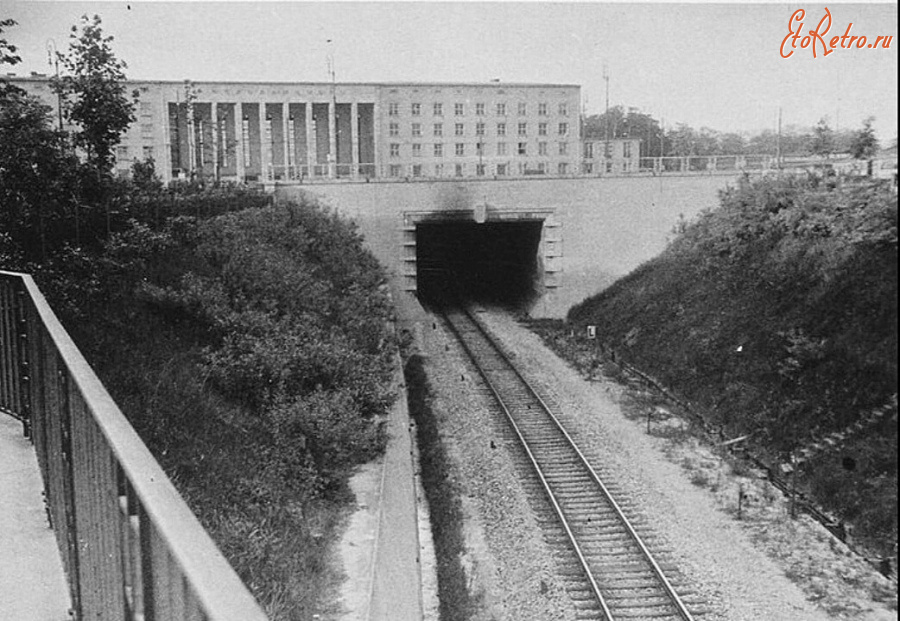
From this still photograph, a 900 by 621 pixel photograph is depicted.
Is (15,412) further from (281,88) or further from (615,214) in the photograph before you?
(281,88)

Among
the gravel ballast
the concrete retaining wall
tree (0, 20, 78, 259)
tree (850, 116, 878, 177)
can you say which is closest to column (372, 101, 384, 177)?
the concrete retaining wall

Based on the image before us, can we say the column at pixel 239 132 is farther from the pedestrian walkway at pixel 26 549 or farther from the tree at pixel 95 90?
the pedestrian walkway at pixel 26 549

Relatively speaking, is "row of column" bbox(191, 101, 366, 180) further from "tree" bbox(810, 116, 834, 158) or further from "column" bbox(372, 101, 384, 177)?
"tree" bbox(810, 116, 834, 158)

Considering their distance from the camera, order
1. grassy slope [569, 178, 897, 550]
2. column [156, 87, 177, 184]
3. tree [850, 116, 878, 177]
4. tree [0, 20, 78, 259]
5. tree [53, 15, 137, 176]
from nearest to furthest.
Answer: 1. tree [850, 116, 878, 177]
2. tree [0, 20, 78, 259]
3. grassy slope [569, 178, 897, 550]
4. tree [53, 15, 137, 176]
5. column [156, 87, 177, 184]

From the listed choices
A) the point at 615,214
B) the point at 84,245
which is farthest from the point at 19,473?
the point at 615,214

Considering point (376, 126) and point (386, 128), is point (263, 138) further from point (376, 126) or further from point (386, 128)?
point (386, 128)

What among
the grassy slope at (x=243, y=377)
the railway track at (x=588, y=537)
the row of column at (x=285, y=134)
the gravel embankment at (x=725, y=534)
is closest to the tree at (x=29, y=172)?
the grassy slope at (x=243, y=377)
